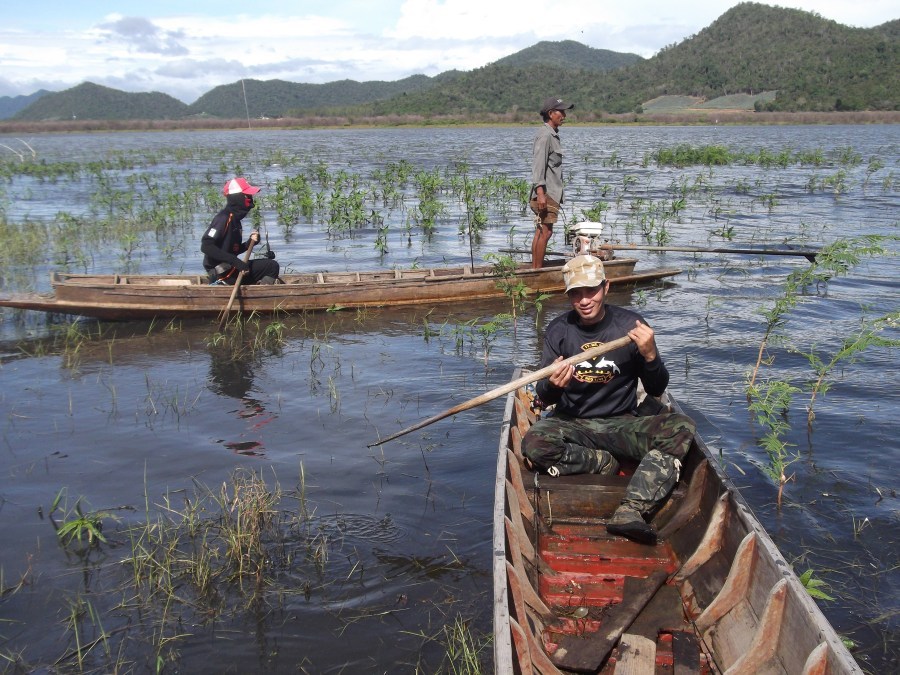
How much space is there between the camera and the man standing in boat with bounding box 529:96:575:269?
9992mm

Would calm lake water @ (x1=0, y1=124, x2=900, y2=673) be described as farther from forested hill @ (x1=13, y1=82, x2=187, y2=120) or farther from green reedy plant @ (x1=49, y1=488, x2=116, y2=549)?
forested hill @ (x1=13, y1=82, x2=187, y2=120)

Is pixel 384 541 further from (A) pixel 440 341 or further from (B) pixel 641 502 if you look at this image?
(A) pixel 440 341

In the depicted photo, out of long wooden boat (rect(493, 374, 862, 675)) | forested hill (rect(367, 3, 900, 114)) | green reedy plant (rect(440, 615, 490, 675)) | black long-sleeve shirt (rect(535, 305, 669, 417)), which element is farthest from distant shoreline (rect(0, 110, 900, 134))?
green reedy plant (rect(440, 615, 490, 675))

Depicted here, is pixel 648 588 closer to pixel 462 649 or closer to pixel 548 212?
pixel 462 649

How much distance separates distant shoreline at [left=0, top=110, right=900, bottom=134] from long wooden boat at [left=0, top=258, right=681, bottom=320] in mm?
65513

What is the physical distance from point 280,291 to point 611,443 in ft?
22.0

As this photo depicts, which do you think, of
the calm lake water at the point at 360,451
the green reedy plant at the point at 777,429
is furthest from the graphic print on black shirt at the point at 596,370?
the calm lake water at the point at 360,451

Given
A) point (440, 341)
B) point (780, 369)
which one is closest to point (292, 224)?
A: point (440, 341)

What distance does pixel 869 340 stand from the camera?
5996 mm

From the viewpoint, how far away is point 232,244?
10469 millimetres

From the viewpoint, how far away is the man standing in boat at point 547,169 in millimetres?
9992

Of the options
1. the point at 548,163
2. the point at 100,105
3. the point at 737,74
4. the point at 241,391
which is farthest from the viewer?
the point at 100,105

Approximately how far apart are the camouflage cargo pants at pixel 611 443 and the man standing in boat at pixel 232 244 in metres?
6.41

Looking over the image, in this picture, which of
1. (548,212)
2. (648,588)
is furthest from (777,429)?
(548,212)
